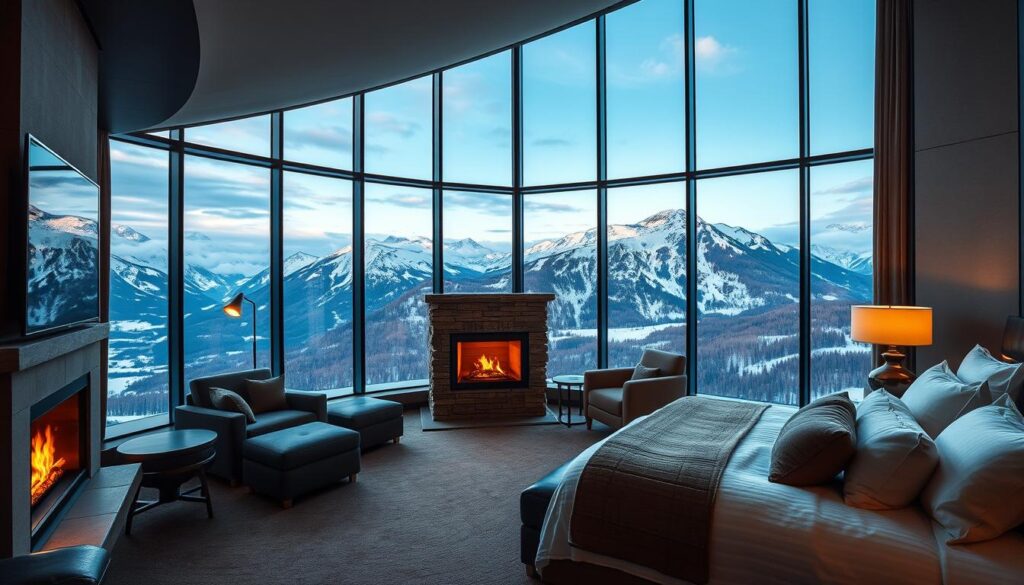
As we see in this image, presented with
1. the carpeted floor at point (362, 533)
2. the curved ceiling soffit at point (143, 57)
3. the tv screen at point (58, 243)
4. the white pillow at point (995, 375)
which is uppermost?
the curved ceiling soffit at point (143, 57)

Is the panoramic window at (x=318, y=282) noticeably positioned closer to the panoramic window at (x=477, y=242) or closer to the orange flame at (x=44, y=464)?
the panoramic window at (x=477, y=242)

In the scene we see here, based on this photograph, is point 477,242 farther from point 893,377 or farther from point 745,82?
point 893,377

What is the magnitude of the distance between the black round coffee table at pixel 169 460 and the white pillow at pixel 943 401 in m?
3.93

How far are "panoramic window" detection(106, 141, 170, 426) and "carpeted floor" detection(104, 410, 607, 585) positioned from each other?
53.7 inches

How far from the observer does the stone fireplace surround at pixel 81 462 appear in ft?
6.16

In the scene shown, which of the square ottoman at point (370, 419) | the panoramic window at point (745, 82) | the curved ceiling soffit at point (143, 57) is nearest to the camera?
the curved ceiling soffit at point (143, 57)

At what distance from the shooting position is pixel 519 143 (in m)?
6.88

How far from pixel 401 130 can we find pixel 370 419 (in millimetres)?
3508

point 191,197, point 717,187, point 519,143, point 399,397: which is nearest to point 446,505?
point 399,397

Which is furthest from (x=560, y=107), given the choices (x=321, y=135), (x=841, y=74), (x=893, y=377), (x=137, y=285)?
(x=137, y=285)

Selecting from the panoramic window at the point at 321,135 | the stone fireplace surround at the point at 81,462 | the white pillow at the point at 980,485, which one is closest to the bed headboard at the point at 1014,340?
the white pillow at the point at 980,485

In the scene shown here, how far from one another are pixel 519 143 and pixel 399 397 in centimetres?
351

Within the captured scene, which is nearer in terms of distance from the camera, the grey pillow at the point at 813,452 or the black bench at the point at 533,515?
the grey pillow at the point at 813,452

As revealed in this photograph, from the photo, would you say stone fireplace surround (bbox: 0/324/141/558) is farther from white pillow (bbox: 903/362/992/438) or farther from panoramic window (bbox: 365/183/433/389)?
white pillow (bbox: 903/362/992/438)
